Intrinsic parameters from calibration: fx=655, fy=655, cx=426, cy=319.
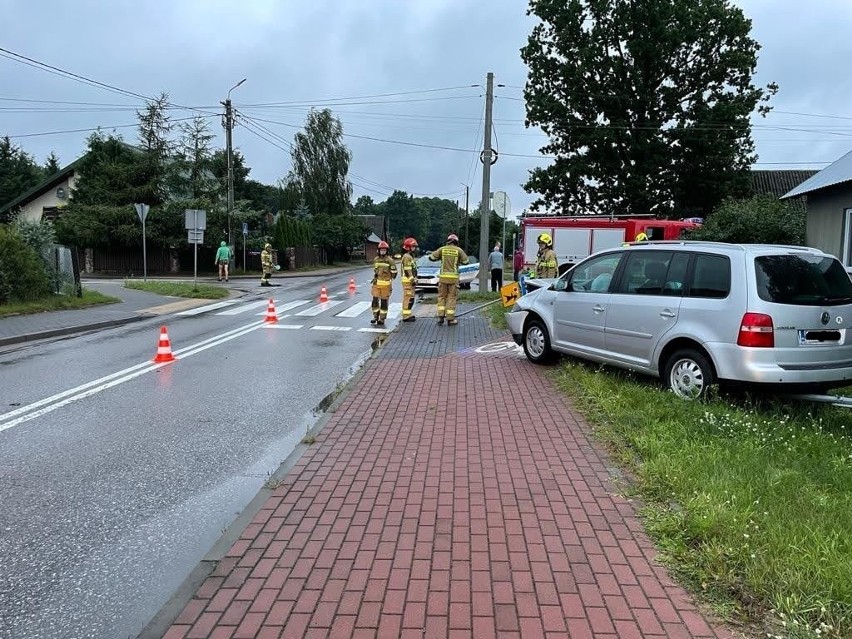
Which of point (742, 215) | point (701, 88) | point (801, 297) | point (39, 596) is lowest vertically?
point (39, 596)

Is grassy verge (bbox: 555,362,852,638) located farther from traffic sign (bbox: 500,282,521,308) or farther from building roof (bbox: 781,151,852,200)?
traffic sign (bbox: 500,282,521,308)

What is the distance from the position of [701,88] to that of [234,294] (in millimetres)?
25425

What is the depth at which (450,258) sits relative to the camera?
1291 cm

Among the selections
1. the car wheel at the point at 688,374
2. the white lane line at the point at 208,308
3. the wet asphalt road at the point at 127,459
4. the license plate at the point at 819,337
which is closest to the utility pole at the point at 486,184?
the white lane line at the point at 208,308

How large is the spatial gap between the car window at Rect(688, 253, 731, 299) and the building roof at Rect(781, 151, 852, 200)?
20.4 feet

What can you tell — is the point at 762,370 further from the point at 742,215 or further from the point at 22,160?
the point at 22,160

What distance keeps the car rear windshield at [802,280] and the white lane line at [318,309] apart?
475 inches

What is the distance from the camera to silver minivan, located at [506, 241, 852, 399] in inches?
235

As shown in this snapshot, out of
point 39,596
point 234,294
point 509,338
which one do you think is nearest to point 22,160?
point 234,294

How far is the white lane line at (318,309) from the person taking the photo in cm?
1683

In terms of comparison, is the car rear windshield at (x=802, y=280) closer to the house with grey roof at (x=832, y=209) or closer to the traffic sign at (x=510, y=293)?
the house with grey roof at (x=832, y=209)

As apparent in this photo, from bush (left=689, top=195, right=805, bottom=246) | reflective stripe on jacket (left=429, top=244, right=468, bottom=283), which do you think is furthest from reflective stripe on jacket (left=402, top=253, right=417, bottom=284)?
bush (left=689, top=195, right=805, bottom=246)

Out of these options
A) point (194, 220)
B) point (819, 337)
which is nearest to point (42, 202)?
point (194, 220)

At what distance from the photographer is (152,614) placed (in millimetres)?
3127
